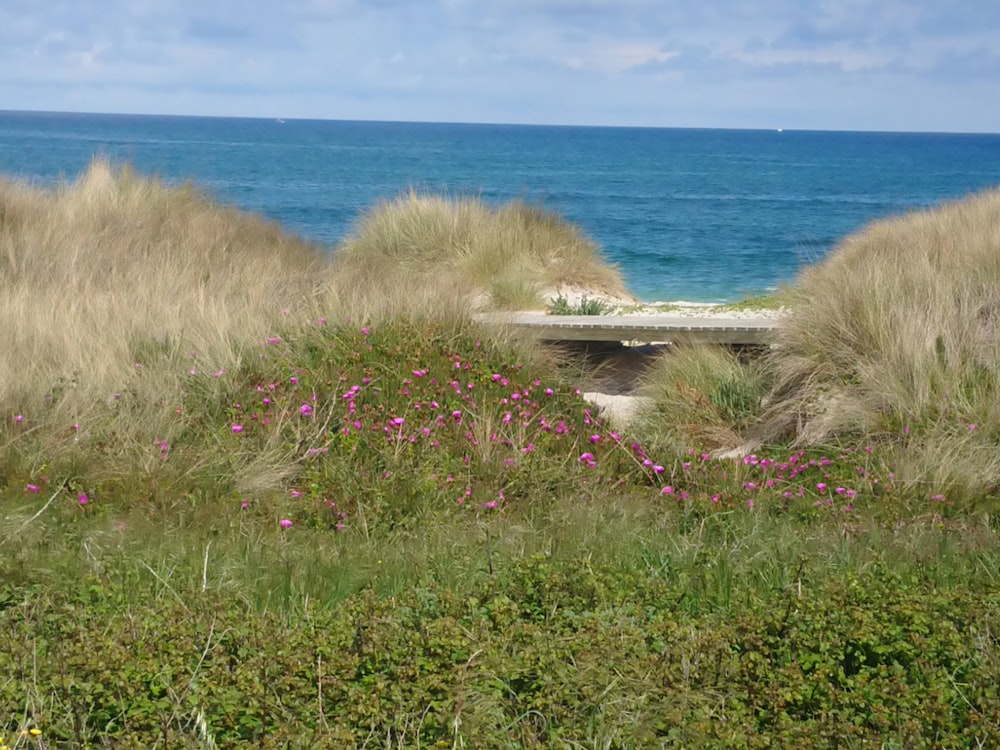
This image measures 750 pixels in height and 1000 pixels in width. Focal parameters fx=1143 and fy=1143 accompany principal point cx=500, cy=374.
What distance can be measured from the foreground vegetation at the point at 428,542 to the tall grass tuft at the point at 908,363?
0.18ft

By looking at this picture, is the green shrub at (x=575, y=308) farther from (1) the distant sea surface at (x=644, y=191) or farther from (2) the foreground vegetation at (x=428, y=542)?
(2) the foreground vegetation at (x=428, y=542)

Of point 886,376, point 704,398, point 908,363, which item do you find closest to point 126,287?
point 704,398

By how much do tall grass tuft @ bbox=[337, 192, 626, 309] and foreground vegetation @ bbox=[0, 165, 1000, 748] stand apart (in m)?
3.36

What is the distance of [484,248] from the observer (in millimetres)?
13984

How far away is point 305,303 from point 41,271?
2.61m

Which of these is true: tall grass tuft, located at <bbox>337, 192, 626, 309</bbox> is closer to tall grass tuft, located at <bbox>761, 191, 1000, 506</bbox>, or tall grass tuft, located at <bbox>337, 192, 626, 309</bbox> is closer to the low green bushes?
tall grass tuft, located at <bbox>761, 191, 1000, 506</bbox>

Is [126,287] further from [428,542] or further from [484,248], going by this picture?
[484,248]

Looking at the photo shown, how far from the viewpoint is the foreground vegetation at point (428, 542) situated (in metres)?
3.52

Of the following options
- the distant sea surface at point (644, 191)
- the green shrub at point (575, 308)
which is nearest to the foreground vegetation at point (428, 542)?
the green shrub at point (575, 308)

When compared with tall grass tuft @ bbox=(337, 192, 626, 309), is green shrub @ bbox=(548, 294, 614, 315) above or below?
below

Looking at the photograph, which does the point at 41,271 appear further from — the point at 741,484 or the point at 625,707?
the point at 625,707

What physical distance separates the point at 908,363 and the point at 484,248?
7.03m

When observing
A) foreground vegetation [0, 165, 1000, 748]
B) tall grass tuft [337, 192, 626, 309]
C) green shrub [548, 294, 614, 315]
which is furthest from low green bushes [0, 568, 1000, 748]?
tall grass tuft [337, 192, 626, 309]

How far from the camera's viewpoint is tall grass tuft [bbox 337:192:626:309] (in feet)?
43.2
